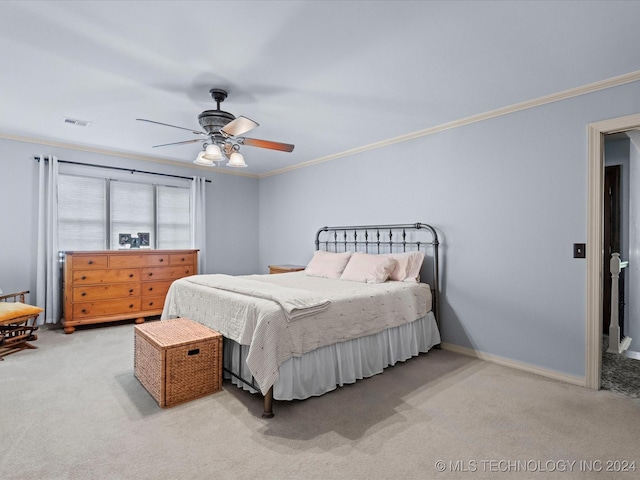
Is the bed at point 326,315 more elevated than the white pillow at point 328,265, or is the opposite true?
the white pillow at point 328,265

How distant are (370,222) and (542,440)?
2936mm

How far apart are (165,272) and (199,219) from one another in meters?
1.10

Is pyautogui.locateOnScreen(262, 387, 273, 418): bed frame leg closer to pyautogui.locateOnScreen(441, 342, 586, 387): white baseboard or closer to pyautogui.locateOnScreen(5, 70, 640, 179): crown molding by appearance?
pyautogui.locateOnScreen(441, 342, 586, 387): white baseboard

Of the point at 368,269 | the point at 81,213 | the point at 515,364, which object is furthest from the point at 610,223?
the point at 81,213

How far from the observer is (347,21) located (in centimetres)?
199

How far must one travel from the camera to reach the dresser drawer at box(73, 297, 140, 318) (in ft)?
14.2

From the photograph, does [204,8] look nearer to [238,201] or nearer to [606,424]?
[606,424]

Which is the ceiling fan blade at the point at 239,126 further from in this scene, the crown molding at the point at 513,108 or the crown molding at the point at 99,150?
the crown molding at the point at 99,150

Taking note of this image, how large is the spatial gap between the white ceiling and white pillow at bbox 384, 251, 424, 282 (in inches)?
56.4

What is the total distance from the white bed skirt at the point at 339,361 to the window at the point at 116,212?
10.3 ft

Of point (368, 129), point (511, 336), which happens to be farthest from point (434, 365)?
point (368, 129)

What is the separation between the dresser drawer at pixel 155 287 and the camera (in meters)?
4.80

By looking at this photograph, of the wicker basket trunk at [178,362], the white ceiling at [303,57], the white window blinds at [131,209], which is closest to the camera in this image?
the white ceiling at [303,57]

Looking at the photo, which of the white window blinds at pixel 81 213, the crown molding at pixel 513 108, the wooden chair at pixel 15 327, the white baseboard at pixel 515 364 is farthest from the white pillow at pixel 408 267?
the white window blinds at pixel 81 213
